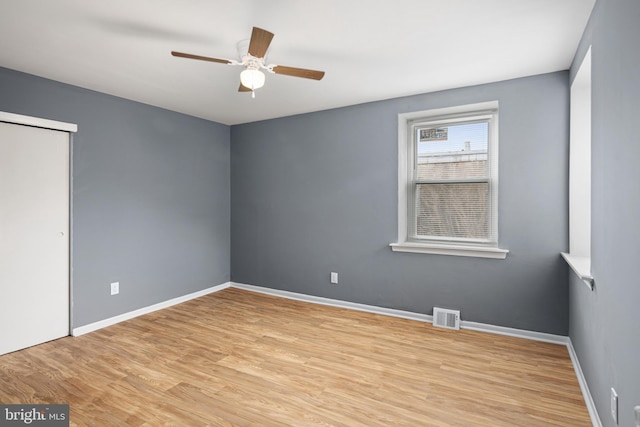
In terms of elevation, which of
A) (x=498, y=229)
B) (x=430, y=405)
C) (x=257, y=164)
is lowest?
(x=430, y=405)

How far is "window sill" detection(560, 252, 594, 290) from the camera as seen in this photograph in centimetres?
210

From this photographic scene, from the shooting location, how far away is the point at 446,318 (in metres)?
3.53

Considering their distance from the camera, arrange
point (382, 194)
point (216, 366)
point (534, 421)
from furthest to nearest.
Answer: point (382, 194) → point (216, 366) → point (534, 421)

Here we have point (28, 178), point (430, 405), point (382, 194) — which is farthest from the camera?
point (382, 194)

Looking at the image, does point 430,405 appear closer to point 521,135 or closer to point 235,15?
point 521,135

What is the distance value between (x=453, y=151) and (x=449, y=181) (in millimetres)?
325

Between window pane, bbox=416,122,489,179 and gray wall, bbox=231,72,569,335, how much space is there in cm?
Answer: 26

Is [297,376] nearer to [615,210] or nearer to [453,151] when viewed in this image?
[615,210]

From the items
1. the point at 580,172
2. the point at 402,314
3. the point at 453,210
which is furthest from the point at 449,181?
the point at 402,314

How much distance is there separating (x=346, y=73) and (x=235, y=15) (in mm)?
1224

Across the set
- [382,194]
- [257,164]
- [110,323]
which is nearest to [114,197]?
[110,323]

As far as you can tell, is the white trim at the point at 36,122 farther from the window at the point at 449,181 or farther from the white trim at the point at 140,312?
the window at the point at 449,181

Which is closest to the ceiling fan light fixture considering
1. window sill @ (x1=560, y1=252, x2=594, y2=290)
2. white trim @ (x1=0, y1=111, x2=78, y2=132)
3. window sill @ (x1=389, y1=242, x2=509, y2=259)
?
white trim @ (x1=0, y1=111, x2=78, y2=132)

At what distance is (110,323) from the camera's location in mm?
3670
